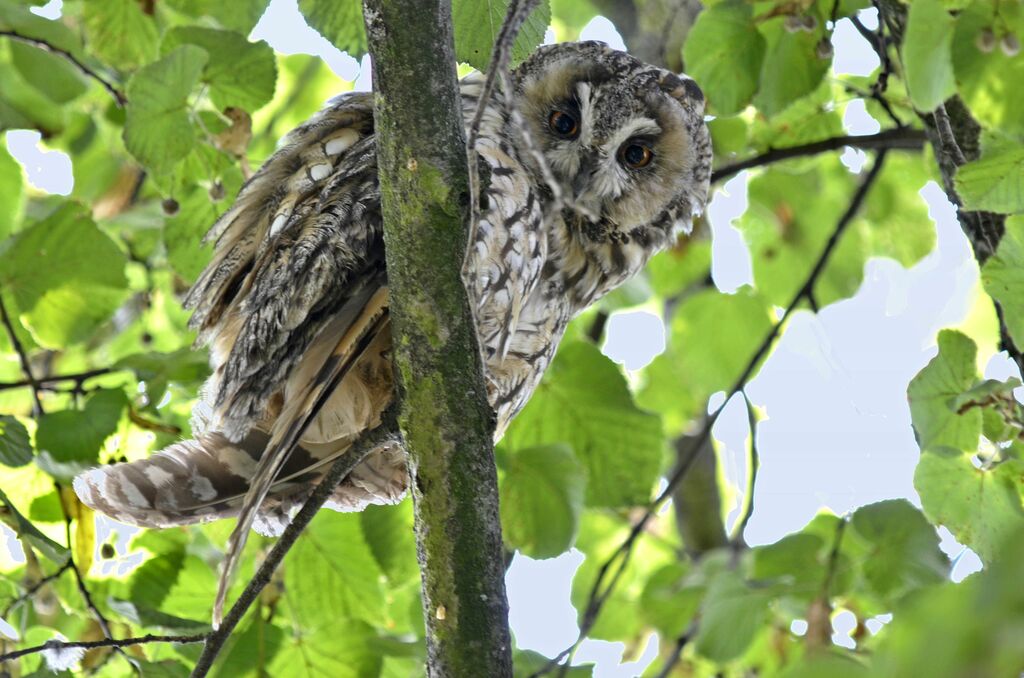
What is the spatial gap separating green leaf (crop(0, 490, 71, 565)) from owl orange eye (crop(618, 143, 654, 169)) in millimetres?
1340

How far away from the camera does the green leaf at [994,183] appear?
163 cm

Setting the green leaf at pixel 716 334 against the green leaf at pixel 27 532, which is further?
the green leaf at pixel 716 334

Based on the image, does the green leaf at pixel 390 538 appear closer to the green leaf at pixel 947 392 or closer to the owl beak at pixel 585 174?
the owl beak at pixel 585 174

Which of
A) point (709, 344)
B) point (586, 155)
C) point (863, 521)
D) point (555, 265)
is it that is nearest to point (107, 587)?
point (555, 265)

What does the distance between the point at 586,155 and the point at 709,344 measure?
1.22 meters

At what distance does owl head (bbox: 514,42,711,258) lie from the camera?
223cm

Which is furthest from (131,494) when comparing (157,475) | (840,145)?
(840,145)

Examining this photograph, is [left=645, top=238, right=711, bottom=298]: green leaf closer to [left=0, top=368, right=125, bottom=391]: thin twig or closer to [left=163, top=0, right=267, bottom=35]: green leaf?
[left=163, top=0, right=267, bottom=35]: green leaf

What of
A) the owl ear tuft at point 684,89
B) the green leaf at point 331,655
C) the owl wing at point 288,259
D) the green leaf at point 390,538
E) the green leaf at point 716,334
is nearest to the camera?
the owl wing at point 288,259

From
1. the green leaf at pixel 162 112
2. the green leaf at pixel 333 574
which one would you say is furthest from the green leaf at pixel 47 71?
the green leaf at pixel 333 574

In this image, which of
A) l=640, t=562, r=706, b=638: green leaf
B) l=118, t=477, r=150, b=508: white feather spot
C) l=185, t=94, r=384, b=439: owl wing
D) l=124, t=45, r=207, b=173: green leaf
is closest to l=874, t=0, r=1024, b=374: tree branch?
l=185, t=94, r=384, b=439: owl wing

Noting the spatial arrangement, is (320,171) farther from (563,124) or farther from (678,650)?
(678,650)

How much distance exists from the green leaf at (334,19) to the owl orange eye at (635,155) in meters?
0.62

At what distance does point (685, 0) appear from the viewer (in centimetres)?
320
